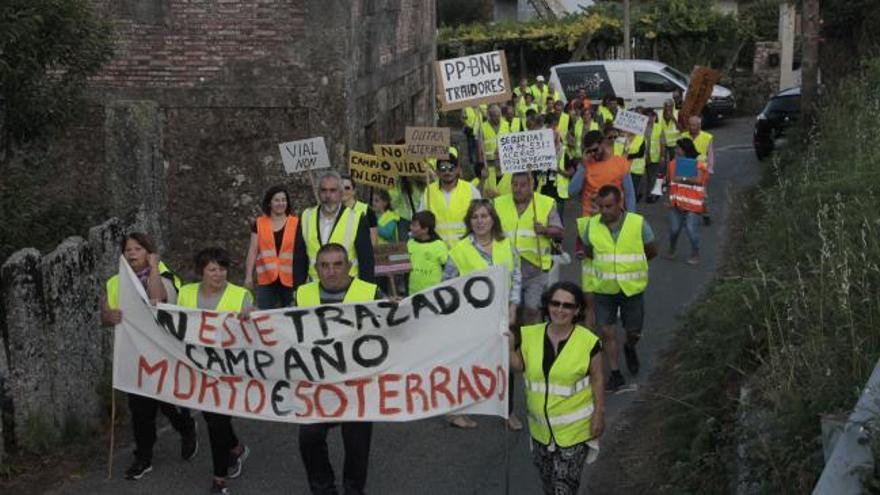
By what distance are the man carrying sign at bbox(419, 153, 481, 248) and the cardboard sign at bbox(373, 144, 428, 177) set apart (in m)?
2.07

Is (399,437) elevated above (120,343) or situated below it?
below

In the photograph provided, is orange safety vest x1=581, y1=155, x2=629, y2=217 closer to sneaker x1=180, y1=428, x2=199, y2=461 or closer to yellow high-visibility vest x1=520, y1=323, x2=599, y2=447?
sneaker x1=180, y1=428, x2=199, y2=461

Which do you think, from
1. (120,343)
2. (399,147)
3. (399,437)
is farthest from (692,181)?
(120,343)

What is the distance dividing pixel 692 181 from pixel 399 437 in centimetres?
700

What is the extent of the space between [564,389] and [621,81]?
2380 cm

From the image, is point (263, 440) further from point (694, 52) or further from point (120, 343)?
point (694, 52)

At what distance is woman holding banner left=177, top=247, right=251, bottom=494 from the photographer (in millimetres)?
8062

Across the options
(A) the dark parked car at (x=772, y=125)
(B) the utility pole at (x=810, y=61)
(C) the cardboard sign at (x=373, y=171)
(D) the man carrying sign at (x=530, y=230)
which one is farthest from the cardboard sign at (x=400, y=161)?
(A) the dark parked car at (x=772, y=125)

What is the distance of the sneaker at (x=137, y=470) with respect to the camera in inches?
336

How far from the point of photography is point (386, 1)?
1842 centimetres

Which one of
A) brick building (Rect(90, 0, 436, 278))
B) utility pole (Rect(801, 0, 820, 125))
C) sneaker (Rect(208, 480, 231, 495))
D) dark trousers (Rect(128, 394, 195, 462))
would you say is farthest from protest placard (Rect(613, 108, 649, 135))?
sneaker (Rect(208, 480, 231, 495))

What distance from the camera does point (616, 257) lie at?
9.86 meters

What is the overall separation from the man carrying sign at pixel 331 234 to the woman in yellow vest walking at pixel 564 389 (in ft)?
9.29

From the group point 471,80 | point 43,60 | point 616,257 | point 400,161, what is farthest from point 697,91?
point 43,60
